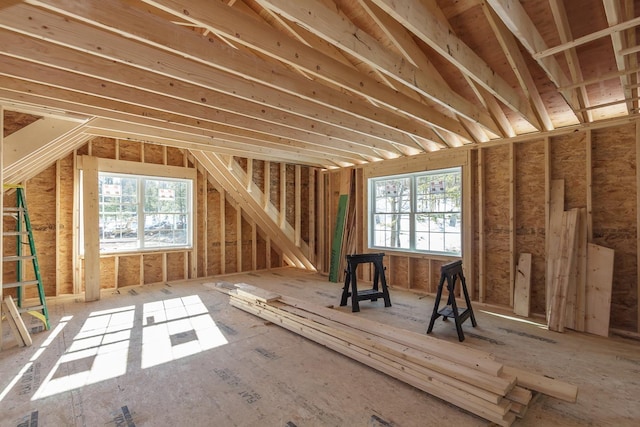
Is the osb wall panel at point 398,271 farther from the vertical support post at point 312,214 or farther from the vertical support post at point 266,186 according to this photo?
the vertical support post at point 266,186

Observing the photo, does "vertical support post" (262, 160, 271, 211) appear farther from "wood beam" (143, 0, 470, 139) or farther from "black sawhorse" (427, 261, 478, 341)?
"black sawhorse" (427, 261, 478, 341)

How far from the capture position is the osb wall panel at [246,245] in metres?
7.47

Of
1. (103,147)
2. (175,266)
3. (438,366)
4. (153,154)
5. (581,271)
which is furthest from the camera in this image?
(175,266)

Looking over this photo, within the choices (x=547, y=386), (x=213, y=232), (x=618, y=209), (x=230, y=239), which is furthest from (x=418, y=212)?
(x=213, y=232)

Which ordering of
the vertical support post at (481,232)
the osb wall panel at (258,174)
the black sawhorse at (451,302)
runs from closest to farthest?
the black sawhorse at (451,302)
the vertical support post at (481,232)
the osb wall panel at (258,174)

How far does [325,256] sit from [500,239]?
3904 millimetres

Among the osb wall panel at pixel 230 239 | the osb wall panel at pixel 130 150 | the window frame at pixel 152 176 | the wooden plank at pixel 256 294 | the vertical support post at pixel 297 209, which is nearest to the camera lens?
the wooden plank at pixel 256 294

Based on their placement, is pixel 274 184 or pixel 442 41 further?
pixel 274 184

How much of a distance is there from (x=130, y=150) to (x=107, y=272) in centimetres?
245

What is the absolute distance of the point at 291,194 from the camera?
7086 millimetres

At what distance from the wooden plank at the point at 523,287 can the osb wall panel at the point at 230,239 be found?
575 centimetres

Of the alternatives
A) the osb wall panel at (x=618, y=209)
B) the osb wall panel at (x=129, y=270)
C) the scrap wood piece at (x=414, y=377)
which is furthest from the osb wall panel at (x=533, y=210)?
the osb wall panel at (x=129, y=270)

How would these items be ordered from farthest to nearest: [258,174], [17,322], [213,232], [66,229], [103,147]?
[213,232], [258,174], [103,147], [66,229], [17,322]

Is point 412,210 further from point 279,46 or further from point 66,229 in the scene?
point 66,229
